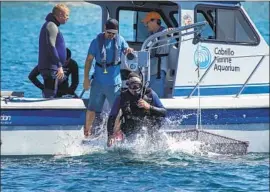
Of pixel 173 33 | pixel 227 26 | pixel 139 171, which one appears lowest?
pixel 139 171

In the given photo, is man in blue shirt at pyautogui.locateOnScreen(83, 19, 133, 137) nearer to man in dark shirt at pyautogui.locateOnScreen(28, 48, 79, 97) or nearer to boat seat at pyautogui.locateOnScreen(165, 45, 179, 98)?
man in dark shirt at pyautogui.locateOnScreen(28, 48, 79, 97)

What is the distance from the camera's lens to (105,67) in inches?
632

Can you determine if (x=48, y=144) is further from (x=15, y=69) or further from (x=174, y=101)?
(x=15, y=69)

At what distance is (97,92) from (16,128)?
1.26 m

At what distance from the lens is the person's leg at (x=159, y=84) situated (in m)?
17.0

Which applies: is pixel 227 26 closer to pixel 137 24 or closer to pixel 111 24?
pixel 137 24

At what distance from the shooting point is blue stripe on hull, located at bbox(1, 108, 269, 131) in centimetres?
1570

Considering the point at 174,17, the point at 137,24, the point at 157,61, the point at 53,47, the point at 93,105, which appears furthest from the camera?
the point at 137,24

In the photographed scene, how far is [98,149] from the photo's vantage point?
1612 centimetres

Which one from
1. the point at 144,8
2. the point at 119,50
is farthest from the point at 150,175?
the point at 144,8

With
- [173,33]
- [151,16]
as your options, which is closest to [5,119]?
[173,33]

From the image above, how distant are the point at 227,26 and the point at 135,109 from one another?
7.37 feet

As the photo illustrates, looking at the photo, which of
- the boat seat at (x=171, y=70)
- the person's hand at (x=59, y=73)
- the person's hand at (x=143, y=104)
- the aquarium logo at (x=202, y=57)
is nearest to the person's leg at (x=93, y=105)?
the person's hand at (x=59, y=73)

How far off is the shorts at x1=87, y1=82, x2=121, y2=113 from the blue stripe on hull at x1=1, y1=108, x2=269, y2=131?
240 mm
